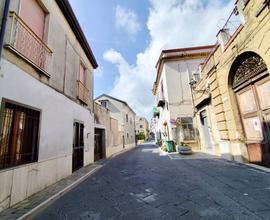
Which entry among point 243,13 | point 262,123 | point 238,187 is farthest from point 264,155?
point 243,13

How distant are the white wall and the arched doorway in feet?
24.3

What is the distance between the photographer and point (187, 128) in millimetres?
13789

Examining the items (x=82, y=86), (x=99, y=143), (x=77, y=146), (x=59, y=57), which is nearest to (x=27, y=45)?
(x=59, y=57)

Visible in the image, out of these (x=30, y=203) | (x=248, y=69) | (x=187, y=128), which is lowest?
(x=30, y=203)

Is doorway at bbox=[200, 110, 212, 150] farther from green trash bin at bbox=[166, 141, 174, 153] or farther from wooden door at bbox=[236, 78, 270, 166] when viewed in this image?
wooden door at bbox=[236, 78, 270, 166]

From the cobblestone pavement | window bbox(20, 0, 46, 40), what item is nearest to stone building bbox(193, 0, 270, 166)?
the cobblestone pavement

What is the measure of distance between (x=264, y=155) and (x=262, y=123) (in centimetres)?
118

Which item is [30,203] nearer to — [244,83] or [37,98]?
[37,98]

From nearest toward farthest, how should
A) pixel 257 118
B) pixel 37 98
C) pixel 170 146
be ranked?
pixel 37 98 < pixel 257 118 < pixel 170 146

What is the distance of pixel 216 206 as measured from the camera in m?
2.91

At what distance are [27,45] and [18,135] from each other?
2584 millimetres

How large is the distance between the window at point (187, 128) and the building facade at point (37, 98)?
29.8 ft

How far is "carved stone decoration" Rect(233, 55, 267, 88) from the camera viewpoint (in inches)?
216

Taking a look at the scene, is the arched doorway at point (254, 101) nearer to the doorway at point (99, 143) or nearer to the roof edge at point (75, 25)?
the roof edge at point (75, 25)
